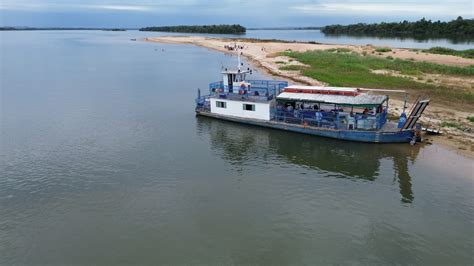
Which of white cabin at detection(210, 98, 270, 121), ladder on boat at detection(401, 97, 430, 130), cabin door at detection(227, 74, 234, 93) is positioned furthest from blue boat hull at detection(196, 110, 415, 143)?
Result: cabin door at detection(227, 74, 234, 93)

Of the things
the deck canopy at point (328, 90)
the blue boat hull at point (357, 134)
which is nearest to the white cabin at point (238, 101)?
the blue boat hull at point (357, 134)

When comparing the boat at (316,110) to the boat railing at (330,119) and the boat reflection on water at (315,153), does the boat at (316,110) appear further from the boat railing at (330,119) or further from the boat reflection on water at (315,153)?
the boat reflection on water at (315,153)

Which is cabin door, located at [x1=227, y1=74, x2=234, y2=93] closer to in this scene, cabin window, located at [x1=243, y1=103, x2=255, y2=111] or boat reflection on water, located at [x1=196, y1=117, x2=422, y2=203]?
cabin window, located at [x1=243, y1=103, x2=255, y2=111]

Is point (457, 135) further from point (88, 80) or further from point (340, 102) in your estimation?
point (88, 80)

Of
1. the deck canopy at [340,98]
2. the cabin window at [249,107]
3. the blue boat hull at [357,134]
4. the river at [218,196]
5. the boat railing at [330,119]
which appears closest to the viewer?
the river at [218,196]

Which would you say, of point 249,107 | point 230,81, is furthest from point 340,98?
point 230,81

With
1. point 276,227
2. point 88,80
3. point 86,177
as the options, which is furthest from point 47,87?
point 276,227
